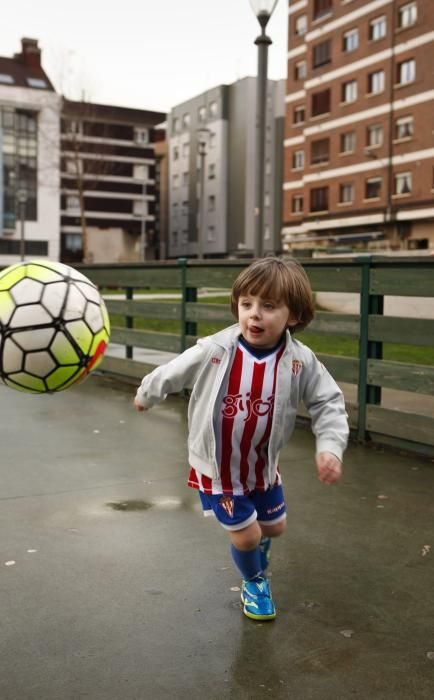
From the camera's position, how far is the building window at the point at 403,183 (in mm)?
42625

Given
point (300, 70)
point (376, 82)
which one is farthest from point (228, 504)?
point (300, 70)

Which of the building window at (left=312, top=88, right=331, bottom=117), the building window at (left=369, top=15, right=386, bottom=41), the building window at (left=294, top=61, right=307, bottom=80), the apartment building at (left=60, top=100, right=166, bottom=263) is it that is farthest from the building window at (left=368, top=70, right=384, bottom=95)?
the apartment building at (left=60, top=100, right=166, bottom=263)

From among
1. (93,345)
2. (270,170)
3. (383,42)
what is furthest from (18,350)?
(270,170)

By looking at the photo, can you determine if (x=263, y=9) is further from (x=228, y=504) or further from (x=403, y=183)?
(x=403, y=183)

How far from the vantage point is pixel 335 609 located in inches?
127

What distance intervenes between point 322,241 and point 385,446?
44.7 meters

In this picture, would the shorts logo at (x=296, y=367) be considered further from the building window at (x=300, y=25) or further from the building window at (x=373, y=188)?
the building window at (x=300, y=25)

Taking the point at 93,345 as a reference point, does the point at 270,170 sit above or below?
above

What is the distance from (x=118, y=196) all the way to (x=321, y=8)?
1177 inches

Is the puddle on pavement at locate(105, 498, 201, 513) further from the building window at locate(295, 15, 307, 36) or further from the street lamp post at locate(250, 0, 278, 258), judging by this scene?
the building window at locate(295, 15, 307, 36)

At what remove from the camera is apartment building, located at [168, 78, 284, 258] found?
65688mm

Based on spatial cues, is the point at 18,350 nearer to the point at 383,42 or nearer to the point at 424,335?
the point at 424,335

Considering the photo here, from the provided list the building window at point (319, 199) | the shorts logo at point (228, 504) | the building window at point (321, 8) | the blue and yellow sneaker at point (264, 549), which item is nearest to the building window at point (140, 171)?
the building window at point (319, 199)

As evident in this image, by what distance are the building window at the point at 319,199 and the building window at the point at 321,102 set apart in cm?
485
